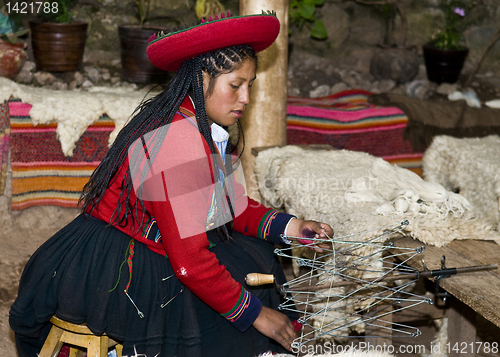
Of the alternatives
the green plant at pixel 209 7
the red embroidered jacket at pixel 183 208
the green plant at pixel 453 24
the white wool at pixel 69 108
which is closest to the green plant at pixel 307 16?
the green plant at pixel 453 24

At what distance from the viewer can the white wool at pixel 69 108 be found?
3.37 metres

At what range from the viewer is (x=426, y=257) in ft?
5.14

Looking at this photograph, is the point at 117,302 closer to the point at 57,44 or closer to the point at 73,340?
the point at 73,340

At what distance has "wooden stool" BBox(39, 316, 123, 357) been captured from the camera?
5.09 ft

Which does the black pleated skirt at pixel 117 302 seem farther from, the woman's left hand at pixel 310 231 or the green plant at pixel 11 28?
the green plant at pixel 11 28

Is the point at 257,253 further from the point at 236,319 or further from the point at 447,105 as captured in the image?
the point at 447,105

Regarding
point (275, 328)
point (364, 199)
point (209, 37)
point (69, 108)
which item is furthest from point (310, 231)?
point (69, 108)

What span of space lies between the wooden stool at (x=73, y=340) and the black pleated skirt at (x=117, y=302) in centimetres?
4

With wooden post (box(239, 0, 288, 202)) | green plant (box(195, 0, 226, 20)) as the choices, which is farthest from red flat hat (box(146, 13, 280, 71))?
green plant (box(195, 0, 226, 20))

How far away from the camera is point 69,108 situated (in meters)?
3.43

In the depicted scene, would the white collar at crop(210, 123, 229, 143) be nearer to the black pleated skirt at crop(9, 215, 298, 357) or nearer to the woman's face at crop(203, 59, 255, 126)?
the woman's face at crop(203, 59, 255, 126)

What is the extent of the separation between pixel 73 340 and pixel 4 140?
2.27m

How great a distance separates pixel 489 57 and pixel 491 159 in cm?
373

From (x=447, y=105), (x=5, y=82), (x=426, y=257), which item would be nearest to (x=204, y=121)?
(x=426, y=257)
